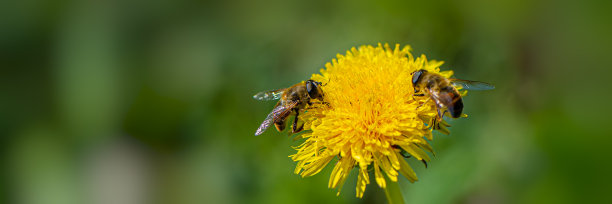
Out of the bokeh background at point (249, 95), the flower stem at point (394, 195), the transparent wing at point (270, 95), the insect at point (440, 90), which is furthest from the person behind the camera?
the bokeh background at point (249, 95)

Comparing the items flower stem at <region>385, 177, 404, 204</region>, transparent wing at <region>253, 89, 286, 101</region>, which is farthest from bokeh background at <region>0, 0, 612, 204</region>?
transparent wing at <region>253, 89, 286, 101</region>

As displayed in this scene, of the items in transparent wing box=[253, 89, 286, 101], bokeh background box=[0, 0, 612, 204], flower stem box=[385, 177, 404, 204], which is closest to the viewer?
flower stem box=[385, 177, 404, 204]

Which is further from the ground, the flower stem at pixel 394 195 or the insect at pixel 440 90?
the insect at pixel 440 90

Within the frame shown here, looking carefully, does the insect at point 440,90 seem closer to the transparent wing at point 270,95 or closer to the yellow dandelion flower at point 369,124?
the yellow dandelion flower at point 369,124

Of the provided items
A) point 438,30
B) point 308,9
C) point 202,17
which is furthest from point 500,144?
point 202,17

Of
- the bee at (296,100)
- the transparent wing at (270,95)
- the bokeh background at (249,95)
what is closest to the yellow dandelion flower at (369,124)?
the bee at (296,100)

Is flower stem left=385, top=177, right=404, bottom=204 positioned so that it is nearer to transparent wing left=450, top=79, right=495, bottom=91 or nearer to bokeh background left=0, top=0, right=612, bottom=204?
transparent wing left=450, top=79, right=495, bottom=91
